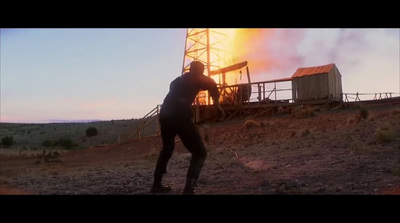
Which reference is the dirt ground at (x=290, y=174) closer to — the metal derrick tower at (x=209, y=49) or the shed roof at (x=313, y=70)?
the shed roof at (x=313, y=70)

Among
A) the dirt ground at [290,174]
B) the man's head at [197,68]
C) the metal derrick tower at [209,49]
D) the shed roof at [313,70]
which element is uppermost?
the metal derrick tower at [209,49]

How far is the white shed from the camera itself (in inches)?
723

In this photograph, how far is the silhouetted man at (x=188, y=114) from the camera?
4.46 m

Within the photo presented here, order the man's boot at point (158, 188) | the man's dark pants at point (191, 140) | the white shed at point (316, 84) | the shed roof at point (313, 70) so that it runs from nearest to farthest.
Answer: the man's dark pants at point (191, 140), the man's boot at point (158, 188), the white shed at point (316, 84), the shed roof at point (313, 70)

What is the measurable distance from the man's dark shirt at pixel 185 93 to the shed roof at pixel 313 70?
49.7 ft

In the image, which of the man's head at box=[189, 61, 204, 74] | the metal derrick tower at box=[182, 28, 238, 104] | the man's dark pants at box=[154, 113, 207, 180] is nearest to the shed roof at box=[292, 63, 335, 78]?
the metal derrick tower at box=[182, 28, 238, 104]

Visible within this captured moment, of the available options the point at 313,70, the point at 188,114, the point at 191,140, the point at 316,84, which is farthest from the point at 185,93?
the point at 313,70

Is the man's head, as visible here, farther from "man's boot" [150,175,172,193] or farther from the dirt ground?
the dirt ground

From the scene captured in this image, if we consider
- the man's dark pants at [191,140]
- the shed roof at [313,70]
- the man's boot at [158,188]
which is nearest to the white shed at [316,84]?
the shed roof at [313,70]

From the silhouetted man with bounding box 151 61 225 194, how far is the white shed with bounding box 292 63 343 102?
48.4 ft

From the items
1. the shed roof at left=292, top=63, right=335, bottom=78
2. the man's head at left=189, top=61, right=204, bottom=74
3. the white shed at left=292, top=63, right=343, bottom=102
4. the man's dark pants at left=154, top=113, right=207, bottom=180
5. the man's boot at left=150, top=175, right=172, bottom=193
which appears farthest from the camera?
the shed roof at left=292, top=63, right=335, bottom=78

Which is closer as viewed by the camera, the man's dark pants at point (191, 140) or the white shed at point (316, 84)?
the man's dark pants at point (191, 140)

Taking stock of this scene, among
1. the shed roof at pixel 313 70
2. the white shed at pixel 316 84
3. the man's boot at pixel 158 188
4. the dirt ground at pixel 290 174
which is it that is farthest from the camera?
the shed roof at pixel 313 70
